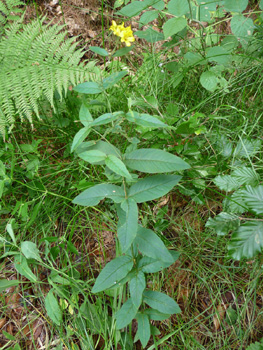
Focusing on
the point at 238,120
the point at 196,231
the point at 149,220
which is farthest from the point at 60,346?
the point at 238,120

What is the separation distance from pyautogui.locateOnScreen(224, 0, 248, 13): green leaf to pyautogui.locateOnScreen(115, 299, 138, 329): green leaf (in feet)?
5.31

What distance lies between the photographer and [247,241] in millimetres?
1144

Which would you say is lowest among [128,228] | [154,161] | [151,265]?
[151,265]

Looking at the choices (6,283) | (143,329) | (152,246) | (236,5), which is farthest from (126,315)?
(236,5)

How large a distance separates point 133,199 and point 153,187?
0.09 metres

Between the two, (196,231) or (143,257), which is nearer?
(143,257)

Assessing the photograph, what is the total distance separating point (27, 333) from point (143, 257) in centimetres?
85

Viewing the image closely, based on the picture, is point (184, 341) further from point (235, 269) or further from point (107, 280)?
point (107, 280)

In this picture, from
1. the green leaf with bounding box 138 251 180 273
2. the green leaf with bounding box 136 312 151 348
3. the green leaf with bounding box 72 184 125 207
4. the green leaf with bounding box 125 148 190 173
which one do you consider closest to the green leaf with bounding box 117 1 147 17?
the green leaf with bounding box 125 148 190 173

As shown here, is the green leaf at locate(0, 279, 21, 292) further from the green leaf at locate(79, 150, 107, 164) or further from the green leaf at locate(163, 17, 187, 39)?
the green leaf at locate(163, 17, 187, 39)

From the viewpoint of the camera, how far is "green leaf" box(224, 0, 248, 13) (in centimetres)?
148

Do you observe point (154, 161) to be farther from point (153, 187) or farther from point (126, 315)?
point (126, 315)

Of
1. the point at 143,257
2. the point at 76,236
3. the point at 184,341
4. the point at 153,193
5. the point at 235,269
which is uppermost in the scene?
the point at 153,193

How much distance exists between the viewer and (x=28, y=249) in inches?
53.4
